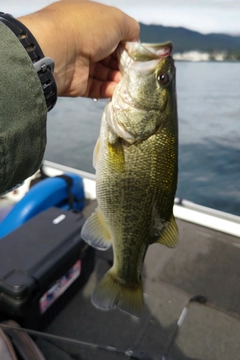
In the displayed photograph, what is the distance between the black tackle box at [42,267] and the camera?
204 centimetres

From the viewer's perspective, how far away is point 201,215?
3439 millimetres

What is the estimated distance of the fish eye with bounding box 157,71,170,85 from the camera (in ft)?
4.21

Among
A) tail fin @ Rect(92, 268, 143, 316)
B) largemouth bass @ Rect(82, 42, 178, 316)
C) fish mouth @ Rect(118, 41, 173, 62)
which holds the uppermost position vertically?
fish mouth @ Rect(118, 41, 173, 62)

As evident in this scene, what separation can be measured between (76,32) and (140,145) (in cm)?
51

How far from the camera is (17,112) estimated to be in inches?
33.3

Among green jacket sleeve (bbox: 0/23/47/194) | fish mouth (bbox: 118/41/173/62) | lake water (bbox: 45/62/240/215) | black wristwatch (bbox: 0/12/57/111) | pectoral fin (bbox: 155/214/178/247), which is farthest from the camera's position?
lake water (bbox: 45/62/240/215)

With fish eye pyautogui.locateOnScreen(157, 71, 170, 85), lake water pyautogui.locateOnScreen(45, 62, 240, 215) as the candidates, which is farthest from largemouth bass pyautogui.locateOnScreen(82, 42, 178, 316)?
lake water pyautogui.locateOnScreen(45, 62, 240, 215)

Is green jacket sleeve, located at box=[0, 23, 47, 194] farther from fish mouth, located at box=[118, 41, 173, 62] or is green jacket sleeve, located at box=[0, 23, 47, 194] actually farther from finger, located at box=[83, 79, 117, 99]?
finger, located at box=[83, 79, 117, 99]

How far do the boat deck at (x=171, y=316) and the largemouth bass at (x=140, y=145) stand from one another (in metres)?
0.90

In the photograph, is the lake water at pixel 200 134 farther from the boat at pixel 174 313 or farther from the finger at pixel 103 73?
the finger at pixel 103 73

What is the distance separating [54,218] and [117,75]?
4.66ft

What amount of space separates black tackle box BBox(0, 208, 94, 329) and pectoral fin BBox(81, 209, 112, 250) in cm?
79

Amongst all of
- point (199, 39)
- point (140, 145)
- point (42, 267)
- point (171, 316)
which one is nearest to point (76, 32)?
point (140, 145)

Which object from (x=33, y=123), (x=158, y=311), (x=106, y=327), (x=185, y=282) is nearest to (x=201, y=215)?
(x=185, y=282)
